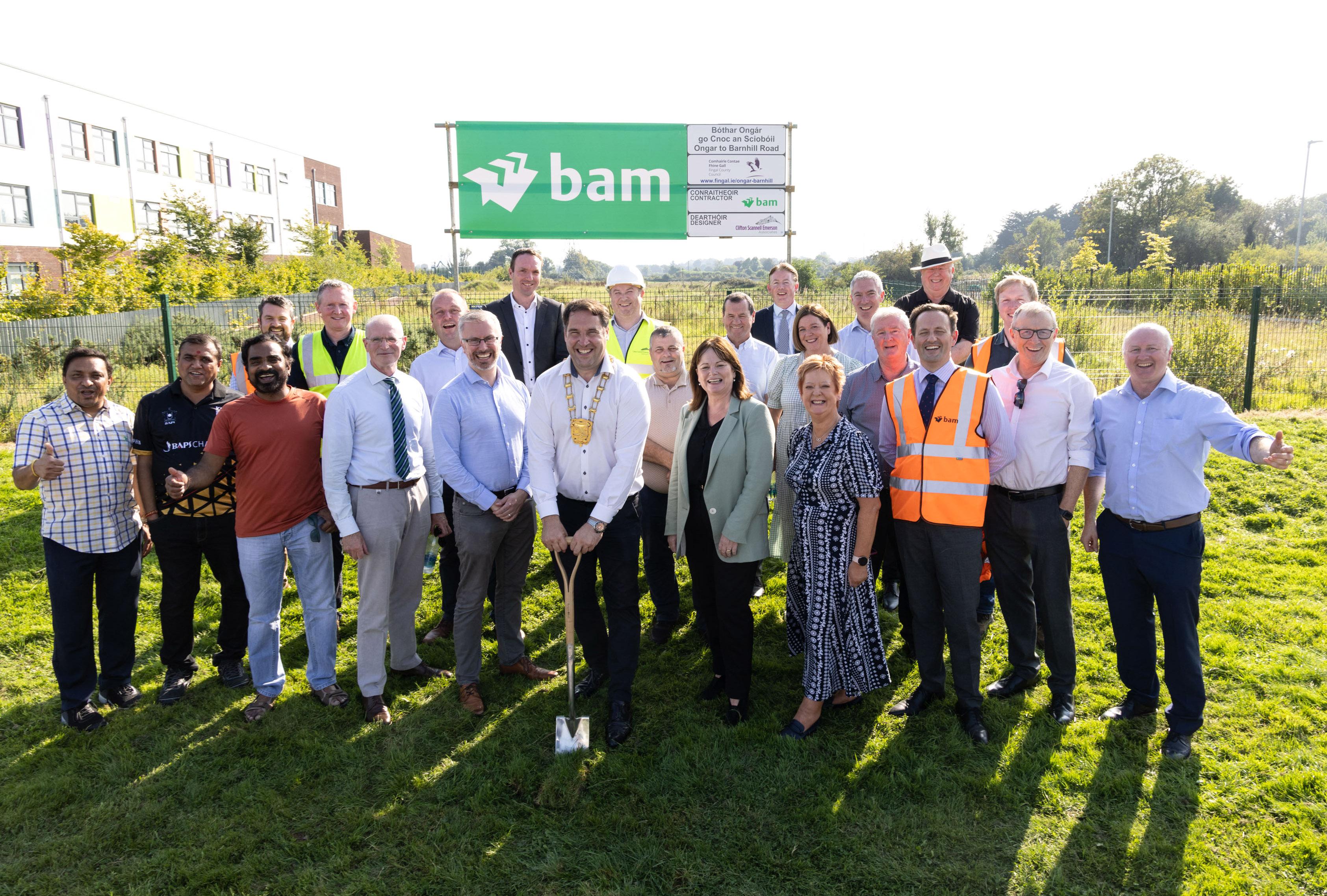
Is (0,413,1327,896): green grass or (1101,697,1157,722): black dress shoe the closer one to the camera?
(0,413,1327,896): green grass

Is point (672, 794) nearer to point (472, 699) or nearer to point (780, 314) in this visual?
point (472, 699)

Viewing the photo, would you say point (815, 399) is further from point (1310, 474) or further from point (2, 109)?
point (2, 109)

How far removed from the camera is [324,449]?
406 cm

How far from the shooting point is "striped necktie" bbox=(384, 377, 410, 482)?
4160 millimetres

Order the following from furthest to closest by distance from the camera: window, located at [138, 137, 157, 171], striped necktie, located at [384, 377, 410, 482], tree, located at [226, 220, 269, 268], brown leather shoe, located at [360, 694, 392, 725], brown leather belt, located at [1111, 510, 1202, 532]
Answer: window, located at [138, 137, 157, 171] → tree, located at [226, 220, 269, 268] → brown leather shoe, located at [360, 694, 392, 725] → striped necktie, located at [384, 377, 410, 482] → brown leather belt, located at [1111, 510, 1202, 532]

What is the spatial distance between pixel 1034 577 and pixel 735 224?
6.21 metres

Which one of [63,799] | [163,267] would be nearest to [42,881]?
[63,799]

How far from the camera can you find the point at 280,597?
432cm

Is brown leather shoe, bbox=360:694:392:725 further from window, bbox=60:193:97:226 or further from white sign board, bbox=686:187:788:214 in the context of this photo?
window, bbox=60:193:97:226

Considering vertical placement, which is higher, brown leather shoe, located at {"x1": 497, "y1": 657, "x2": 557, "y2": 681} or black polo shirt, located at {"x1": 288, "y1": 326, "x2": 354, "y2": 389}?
black polo shirt, located at {"x1": 288, "y1": 326, "x2": 354, "y2": 389}

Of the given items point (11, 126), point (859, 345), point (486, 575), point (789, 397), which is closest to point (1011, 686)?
point (789, 397)

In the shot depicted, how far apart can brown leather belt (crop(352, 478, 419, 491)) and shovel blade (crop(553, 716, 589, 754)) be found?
60.7 inches

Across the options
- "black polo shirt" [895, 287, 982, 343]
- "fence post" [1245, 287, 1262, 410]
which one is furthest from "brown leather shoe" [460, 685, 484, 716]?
"fence post" [1245, 287, 1262, 410]

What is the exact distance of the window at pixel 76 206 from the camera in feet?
110
